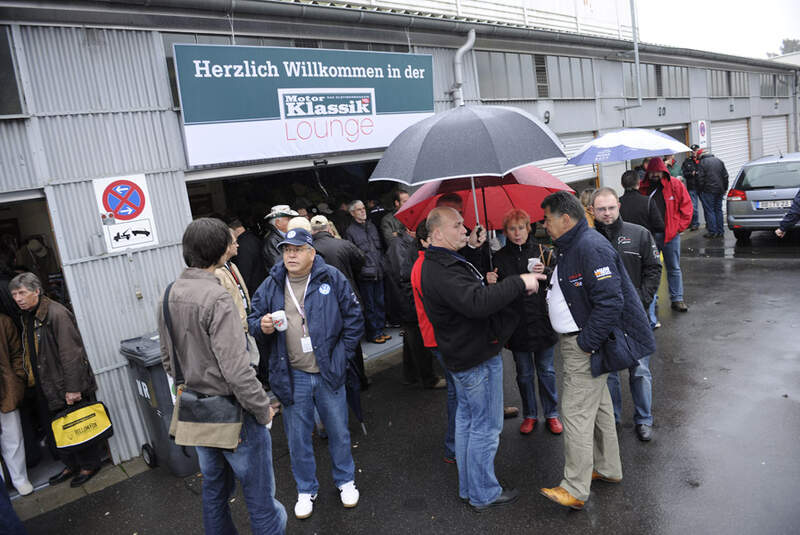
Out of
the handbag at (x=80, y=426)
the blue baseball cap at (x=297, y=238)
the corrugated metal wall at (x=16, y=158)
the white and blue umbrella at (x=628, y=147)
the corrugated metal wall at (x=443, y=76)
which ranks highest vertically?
the corrugated metal wall at (x=443, y=76)

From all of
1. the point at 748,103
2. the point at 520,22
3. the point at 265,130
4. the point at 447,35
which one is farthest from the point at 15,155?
Result: the point at 748,103

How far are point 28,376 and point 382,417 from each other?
323cm

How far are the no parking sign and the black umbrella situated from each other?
316cm

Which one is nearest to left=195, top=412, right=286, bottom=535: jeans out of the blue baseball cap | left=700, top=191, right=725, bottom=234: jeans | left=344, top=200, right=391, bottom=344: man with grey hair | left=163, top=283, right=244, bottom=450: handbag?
left=163, top=283, right=244, bottom=450: handbag

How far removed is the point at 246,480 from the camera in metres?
3.01

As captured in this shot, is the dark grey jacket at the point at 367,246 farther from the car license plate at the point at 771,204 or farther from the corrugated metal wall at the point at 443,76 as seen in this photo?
the car license plate at the point at 771,204

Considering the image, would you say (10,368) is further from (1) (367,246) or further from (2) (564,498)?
(2) (564,498)

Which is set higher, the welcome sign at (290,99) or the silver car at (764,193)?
the welcome sign at (290,99)

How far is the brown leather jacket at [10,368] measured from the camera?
4.55 m

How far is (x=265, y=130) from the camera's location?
20.4 ft

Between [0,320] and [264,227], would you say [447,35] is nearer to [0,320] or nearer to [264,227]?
[264,227]

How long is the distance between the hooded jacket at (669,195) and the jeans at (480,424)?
14.7 feet

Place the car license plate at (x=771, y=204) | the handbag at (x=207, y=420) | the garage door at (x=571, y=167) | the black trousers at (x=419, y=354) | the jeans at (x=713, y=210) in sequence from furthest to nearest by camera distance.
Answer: the jeans at (x=713, y=210) → the garage door at (x=571, y=167) → the car license plate at (x=771, y=204) → the black trousers at (x=419, y=354) → the handbag at (x=207, y=420)

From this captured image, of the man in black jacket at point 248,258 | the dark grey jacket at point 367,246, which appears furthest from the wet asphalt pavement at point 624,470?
Result: the man in black jacket at point 248,258
